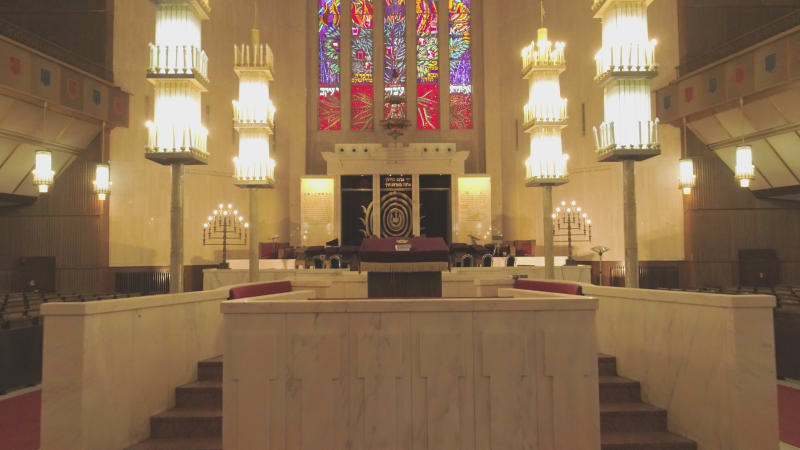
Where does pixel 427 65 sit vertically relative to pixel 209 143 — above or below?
above

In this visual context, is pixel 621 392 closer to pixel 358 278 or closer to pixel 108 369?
pixel 358 278

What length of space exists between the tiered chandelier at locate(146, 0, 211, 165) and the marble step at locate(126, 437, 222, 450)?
2.79 m

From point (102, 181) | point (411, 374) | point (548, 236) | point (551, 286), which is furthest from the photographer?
point (102, 181)

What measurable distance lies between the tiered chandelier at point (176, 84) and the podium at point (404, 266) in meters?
2.19

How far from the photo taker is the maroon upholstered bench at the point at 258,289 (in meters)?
4.81

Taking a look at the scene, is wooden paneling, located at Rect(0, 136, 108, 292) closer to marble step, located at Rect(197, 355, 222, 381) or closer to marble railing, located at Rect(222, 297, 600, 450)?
marble step, located at Rect(197, 355, 222, 381)

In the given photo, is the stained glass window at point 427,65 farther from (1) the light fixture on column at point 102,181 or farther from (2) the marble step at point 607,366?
(2) the marble step at point 607,366

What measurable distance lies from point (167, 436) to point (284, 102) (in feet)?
45.2

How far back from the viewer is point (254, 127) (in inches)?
283

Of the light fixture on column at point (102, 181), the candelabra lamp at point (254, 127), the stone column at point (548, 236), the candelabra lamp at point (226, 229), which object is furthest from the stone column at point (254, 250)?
the candelabra lamp at point (226, 229)

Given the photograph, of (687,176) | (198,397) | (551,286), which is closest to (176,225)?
(198,397)

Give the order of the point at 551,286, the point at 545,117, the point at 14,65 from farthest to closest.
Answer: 1. the point at 14,65
2. the point at 545,117
3. the point at 551,286

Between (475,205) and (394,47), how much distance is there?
6.26 m

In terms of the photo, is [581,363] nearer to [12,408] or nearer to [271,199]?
[12,408]
